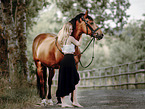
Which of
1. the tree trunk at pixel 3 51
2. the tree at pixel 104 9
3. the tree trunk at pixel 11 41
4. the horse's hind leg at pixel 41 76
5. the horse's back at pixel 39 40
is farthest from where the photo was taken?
the tree at pixel 104 9

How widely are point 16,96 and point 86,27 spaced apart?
124 inches

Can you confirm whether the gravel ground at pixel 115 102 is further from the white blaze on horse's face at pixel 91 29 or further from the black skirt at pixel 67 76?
the white blaze on horse's face at pixel 91 29

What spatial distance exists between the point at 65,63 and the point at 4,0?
4.76m

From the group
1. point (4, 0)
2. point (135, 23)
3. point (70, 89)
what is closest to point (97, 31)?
point (70, 89)

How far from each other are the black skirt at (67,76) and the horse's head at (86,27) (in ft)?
2.29

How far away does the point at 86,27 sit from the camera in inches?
234

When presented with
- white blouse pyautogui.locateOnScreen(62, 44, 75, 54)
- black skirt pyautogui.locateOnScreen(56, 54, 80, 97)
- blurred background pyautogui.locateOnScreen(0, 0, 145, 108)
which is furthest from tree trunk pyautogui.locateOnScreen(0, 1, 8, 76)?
white blouse pyautogui.locateOnScreen(62, 44, 75, 54)

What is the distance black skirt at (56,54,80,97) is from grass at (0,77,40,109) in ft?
3.99

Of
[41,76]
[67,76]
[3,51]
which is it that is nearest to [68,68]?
[67,76]

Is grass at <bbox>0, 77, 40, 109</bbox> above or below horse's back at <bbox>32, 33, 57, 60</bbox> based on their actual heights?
below

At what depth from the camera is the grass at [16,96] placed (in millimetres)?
6258

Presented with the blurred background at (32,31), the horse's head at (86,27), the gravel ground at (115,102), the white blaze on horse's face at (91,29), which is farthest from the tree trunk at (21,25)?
the white blaze on horse's face at (91,29)

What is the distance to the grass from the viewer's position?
6258 millimetres

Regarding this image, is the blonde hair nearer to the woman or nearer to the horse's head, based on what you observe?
the woman
